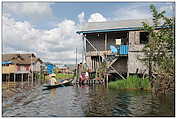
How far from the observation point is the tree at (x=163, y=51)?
10.7 meters

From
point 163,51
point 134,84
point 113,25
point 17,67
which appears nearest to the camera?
point 163,51

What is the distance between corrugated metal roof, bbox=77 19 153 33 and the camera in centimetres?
1906

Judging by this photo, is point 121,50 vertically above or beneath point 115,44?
beneath

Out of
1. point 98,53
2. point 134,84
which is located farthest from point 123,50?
point 134,84

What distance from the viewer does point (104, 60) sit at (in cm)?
1966

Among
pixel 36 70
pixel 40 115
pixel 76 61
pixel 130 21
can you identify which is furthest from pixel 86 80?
pixel 36 70

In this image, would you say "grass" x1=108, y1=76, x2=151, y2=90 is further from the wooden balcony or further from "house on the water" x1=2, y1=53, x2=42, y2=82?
"house on the water" x1=2, y1=53, x2=42, y2=82

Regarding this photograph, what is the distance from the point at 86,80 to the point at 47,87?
380 centimetres

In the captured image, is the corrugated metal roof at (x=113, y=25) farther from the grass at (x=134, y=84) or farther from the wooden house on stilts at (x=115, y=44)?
the grass at (x=134, y=84)

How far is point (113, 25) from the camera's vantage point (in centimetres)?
2006

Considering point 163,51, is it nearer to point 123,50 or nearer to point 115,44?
point 123,50

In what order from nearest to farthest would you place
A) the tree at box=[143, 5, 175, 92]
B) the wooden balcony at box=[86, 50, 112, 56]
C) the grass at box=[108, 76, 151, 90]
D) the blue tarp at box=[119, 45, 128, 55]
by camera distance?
the tree at box=[143, 5, 175, 92], the grass at box=[108, 76, 151, 90], the blue tarp at box=[119, 45, 128, 55], the wooden balcony at box=[86, 50, 112, 56]

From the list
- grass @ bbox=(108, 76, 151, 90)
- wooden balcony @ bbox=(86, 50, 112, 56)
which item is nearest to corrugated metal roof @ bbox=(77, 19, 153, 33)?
wooden balcony @ bbox=(86, 50, 112, 56)

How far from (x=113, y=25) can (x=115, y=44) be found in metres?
1.52
